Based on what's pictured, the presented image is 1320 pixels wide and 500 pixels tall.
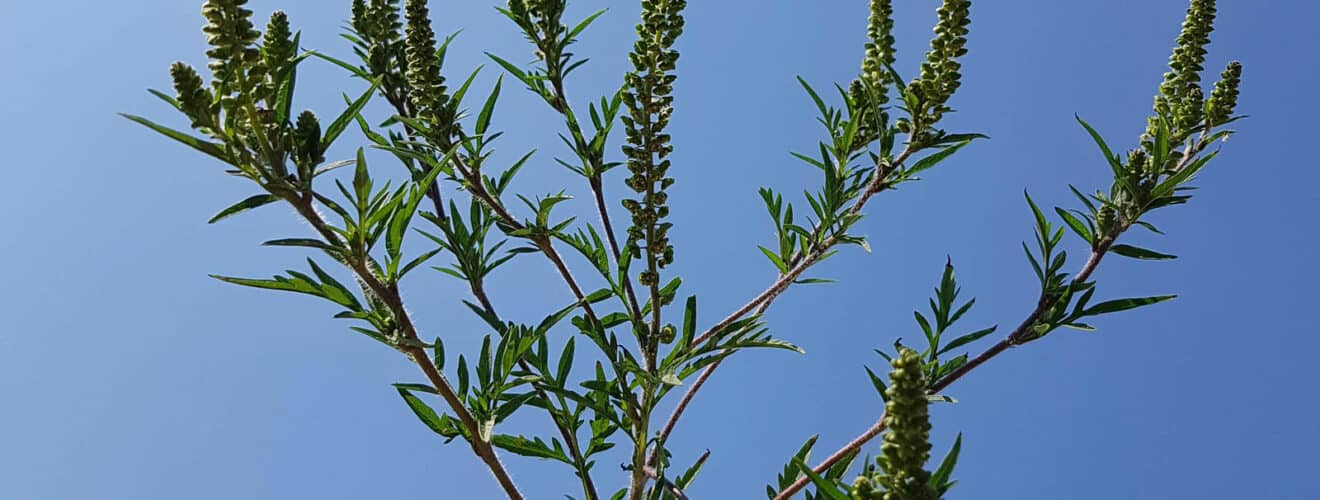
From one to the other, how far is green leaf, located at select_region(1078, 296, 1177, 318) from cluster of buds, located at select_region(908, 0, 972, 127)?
1.70 feet

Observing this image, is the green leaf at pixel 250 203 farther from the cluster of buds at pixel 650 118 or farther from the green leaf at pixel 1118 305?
the green leaf at pixel 1118 305

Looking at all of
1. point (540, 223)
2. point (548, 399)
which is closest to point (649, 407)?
point (548, 399)

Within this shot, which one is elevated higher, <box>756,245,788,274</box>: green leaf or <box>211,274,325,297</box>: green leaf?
<box>756,245,788,274</box>: green leaf

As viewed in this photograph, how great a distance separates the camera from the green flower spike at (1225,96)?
2271mm

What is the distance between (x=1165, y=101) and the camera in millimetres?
2373

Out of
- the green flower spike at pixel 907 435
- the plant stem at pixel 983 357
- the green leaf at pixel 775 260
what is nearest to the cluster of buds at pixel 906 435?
the green flower spike at pixel 907 435

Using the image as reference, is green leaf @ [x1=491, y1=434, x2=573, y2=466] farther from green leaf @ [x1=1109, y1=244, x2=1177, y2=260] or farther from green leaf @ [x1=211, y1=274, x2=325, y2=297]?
green leaf @ [x1=1109, y1=244, x2=1177, y2=260]

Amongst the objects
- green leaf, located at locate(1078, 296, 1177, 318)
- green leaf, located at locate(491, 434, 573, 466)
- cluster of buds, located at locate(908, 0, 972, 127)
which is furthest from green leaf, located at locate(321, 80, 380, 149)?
green leaf, located at locate(1078, 296, 1177, 318)

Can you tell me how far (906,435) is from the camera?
1.28 meters

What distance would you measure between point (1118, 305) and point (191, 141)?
1.83 m

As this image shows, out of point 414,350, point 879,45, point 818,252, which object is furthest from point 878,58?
point 414,350

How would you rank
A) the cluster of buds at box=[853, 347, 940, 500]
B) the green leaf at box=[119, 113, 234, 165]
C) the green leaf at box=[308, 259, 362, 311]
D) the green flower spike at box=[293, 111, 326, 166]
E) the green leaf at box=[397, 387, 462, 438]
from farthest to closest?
1. the green leaf at box=[397, 387, 462, 438]
2. the green leaf at box=[308, 259, 362, 311]
3. the green flower spike at box=[293, 111, 326, 166]
4. the green leaf at box=[119, 113, 234, 165]
5. the cluster of buds at box=[853, 347, 940, 500]

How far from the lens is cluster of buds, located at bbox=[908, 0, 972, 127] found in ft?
7.49

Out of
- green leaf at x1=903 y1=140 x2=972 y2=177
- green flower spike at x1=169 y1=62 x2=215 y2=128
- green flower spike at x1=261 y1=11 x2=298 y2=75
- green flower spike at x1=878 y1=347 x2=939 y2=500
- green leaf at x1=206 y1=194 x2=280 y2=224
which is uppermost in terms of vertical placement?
A: green leaf at x1=903 y1=140 x2=972 y2=177
